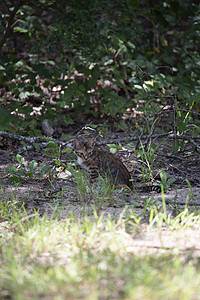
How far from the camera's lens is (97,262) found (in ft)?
9.02

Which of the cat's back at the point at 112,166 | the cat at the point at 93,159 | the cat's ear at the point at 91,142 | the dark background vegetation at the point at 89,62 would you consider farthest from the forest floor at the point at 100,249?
the dark background vegetation at the point at 89,62

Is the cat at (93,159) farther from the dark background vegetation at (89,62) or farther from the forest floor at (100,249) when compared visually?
the dark background vegetation at (89,62)

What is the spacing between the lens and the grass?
2.35 metres

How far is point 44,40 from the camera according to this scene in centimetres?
786

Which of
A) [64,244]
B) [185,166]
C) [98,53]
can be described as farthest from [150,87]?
[64,244]

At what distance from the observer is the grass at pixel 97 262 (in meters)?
2.35

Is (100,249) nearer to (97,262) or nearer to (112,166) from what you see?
(97,262)

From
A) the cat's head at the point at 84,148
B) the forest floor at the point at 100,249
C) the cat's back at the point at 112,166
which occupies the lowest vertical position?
the cat's back at the point at 112,166

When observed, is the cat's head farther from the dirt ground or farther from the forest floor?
the forest floor

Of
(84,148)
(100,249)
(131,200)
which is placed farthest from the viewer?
(84,148)

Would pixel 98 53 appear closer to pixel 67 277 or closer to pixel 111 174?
pixel 111 174

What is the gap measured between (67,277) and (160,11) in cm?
791

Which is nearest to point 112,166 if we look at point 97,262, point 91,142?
point 91,142

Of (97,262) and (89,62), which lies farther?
(89,62)
